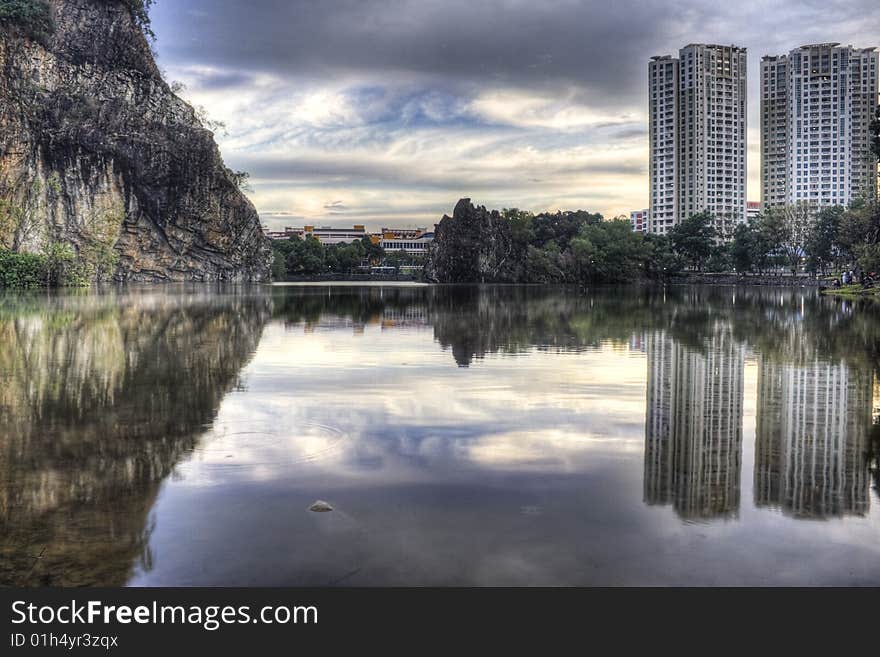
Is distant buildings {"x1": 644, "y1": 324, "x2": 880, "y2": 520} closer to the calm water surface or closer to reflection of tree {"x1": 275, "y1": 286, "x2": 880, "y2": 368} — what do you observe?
the calm water surface

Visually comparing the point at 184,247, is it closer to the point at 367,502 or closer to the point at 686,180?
the point at 367,502

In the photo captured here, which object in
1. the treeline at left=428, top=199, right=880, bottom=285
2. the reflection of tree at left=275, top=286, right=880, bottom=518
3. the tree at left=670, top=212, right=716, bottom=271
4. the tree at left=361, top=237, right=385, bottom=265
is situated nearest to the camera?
the reflection of tree at left=275, top=286, right=880, bottom=518

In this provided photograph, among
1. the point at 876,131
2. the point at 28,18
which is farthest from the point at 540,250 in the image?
the point at 876,131

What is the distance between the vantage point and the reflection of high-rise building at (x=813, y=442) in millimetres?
6986

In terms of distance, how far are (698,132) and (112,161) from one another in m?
127

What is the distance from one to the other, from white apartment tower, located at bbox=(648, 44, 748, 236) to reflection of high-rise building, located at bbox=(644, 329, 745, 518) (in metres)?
168

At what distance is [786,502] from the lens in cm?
687

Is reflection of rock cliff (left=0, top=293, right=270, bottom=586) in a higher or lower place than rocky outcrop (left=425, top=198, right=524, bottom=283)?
lower

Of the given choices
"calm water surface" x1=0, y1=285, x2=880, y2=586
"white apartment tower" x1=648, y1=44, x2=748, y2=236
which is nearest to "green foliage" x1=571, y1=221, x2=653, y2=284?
"white apartment tower" x1=648, y1=44, x2=748, y2=236

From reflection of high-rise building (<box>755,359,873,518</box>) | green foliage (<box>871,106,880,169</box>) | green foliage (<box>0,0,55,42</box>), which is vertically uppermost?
green foliage (<box>0,0,55,42</box>)

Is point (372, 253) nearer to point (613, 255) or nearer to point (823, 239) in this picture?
point (613, 255)

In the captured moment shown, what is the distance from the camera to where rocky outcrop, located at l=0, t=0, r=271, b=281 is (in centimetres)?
7862
